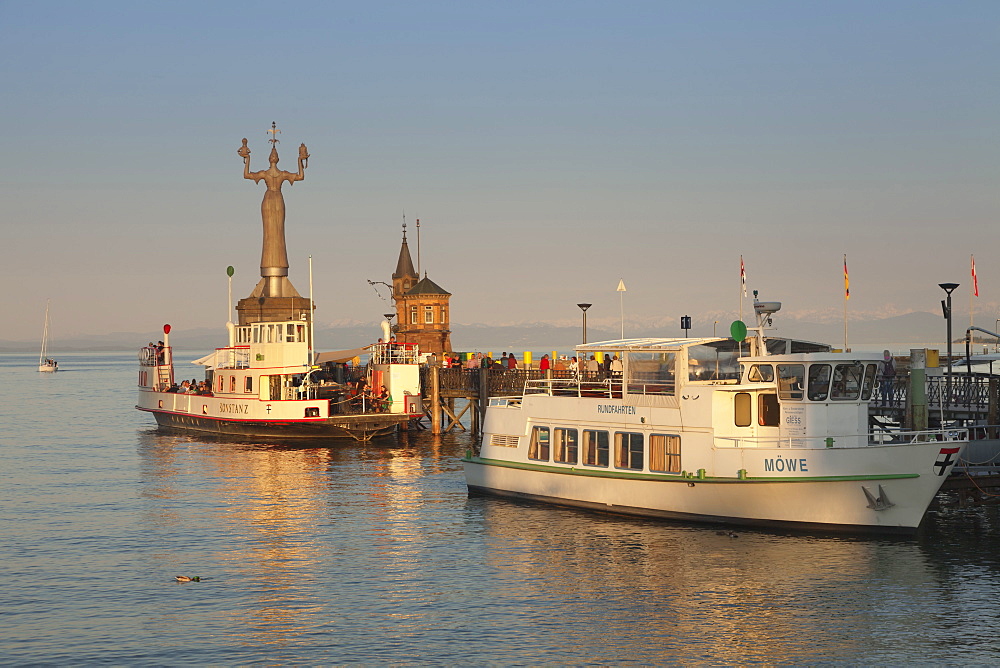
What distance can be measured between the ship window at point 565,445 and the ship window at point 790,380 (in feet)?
24.1

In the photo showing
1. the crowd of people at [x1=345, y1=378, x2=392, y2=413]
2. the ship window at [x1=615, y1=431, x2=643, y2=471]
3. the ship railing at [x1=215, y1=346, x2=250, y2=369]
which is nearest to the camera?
the ship window at [x1=615, y1=431, x2=643, y2=471]

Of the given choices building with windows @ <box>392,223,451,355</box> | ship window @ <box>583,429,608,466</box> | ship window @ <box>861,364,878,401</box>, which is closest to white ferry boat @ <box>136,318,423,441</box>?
building with windows @ <box>392,223,451,355</box>

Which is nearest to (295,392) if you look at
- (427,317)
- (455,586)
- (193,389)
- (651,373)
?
(193,389)

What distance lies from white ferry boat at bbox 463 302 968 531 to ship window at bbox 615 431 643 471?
32 millimetres

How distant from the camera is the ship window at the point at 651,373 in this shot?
34438 millimetres

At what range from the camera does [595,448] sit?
1430 inches

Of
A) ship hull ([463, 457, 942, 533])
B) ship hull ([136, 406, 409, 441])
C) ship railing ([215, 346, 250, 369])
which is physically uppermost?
ship railing ([215, 346, 250, 369])

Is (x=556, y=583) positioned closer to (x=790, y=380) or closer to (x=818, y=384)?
(x=790, y=380)

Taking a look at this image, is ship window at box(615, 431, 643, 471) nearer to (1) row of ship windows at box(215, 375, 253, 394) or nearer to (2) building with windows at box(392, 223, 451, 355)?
(1) row of ship windows at box(215, 375, 253, 394)

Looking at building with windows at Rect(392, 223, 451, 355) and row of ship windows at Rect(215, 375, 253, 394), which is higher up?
building with windows at Rect(392, 223, 451, 355)

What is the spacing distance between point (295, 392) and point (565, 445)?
2927cm

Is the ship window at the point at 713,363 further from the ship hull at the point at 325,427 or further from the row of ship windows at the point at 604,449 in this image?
the ship hull at the point at 325,427

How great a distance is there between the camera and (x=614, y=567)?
29.5 m

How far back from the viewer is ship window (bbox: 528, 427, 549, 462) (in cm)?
3809
